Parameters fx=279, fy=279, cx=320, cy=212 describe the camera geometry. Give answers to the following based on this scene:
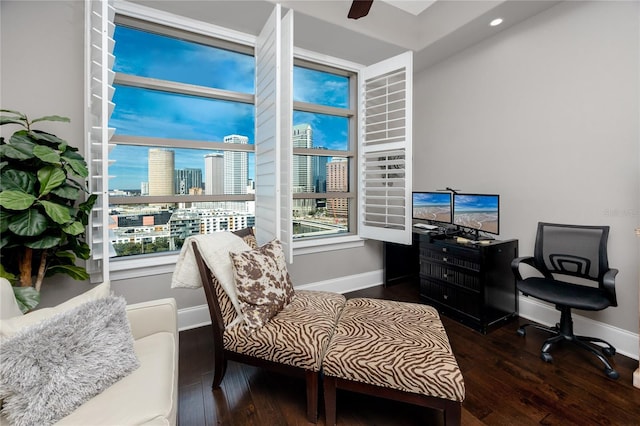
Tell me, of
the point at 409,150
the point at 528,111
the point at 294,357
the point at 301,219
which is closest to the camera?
the point at 294,357

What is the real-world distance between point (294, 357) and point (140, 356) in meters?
0.74

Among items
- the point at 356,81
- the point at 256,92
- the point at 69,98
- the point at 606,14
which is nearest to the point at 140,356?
the point at 69,98

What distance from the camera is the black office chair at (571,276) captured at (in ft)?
6.30

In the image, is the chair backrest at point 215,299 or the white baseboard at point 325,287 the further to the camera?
the white baseboard at point 325,287

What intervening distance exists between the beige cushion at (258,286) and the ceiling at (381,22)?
215cm

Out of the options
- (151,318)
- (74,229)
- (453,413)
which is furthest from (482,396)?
(74,229)

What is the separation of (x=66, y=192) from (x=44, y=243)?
318mm

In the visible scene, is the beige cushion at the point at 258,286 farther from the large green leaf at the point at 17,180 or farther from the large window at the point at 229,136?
the large green leaf at the point at 17,180

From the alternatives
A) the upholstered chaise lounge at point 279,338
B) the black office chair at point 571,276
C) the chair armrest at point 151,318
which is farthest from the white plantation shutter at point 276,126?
the black office chair at point 571,276

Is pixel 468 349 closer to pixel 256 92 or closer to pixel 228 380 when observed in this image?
pixel 228 380

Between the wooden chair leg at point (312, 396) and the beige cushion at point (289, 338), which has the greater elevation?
the beige cushion at point (289, 338)

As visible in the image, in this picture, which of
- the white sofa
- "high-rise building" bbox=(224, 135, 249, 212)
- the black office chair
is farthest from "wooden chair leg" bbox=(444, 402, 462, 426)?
"high-rise building" bbox=(224, 135, 249, 212)

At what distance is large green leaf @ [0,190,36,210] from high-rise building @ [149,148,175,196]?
3.44 ft

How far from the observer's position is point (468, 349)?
219cm
